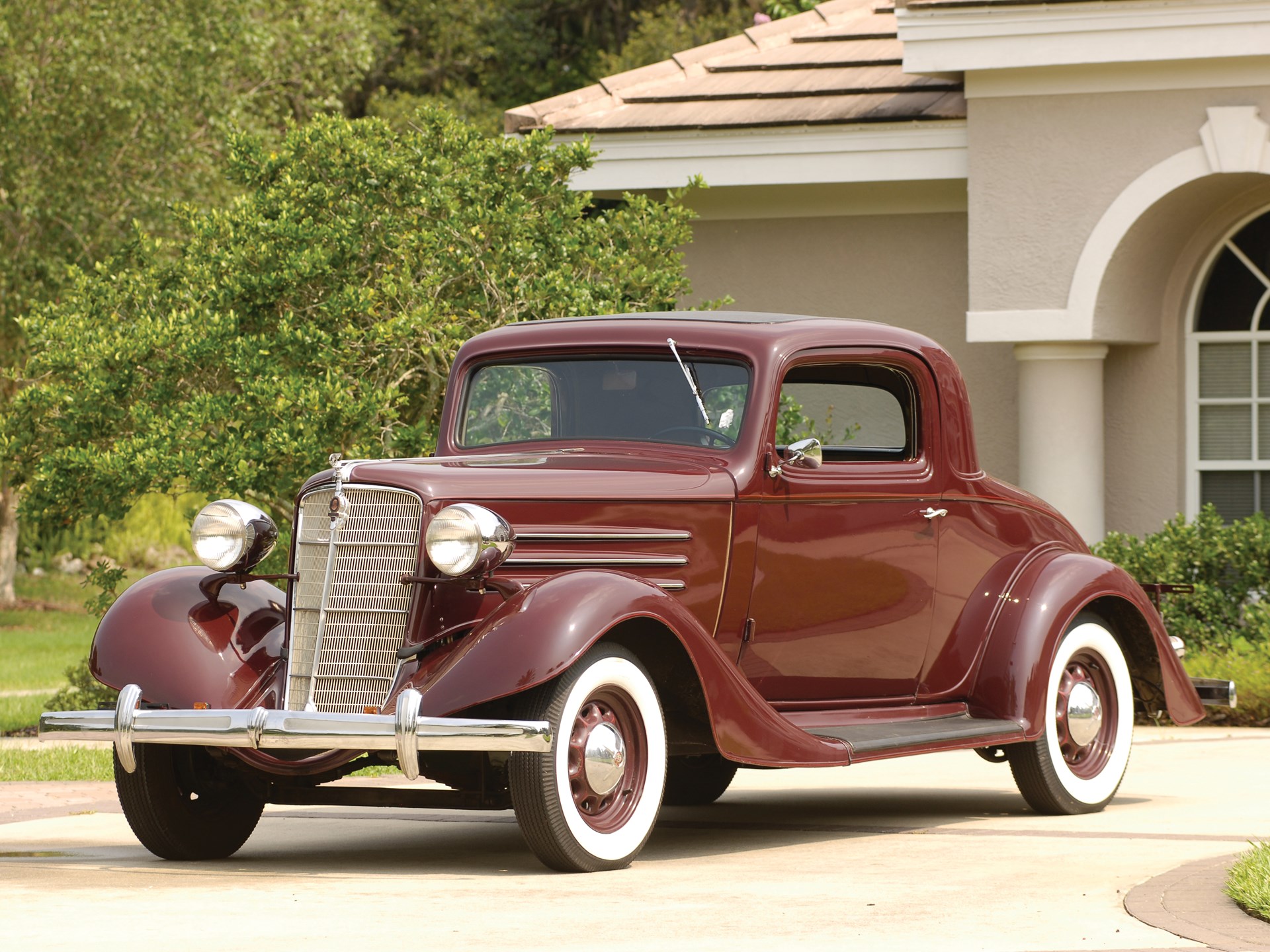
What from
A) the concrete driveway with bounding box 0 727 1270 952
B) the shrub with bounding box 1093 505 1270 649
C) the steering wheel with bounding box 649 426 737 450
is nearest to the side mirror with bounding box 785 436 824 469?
the steering wheel with bounding box 649 426 737 450

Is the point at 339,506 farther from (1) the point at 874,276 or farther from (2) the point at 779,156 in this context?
(1) the point at 874,276

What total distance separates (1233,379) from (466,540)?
8968 mm

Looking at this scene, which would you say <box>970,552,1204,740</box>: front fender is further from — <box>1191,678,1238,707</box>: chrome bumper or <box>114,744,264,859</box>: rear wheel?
<box>114,744,264,859</box>: rear wheel

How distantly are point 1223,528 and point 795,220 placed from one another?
4.13 meters

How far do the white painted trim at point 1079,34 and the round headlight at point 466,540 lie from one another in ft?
25.7

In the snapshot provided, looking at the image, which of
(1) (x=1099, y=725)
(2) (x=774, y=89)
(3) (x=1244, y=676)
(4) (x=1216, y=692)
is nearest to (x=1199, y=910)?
(1) (x=1099, y=725)

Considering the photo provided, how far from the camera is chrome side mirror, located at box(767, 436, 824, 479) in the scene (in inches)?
294

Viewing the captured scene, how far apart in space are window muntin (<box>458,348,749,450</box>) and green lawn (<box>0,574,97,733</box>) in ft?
20.4

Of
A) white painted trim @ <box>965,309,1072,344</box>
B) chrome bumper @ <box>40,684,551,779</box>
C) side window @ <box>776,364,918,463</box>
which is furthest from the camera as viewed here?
white painted trim @ <box>965,309,1072,344</box>

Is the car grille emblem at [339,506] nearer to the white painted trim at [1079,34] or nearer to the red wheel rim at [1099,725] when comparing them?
the red wheel rim at [1099,725]

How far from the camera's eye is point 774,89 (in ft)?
50.4

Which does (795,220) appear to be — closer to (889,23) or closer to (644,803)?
(889,23)

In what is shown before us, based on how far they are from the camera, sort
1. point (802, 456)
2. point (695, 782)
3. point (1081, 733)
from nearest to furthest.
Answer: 1. point (802, 456)
2. point (1081, 733)
3. point (695, 782)

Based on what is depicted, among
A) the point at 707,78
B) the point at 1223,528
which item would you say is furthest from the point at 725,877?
the point at 707,78
